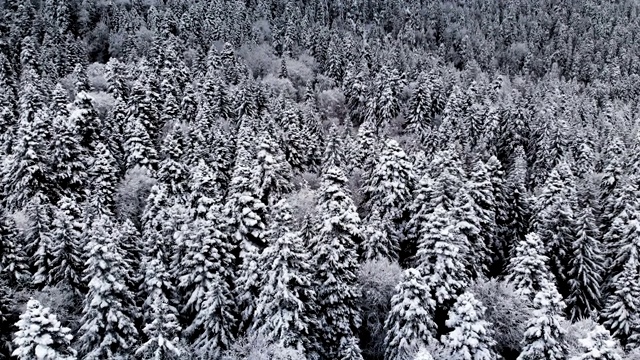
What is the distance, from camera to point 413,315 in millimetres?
31531

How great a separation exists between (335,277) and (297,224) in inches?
545

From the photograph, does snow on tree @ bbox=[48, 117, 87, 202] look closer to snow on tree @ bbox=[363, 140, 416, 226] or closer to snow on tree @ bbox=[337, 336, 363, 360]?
snow on tree @ bbox=[363, 140, 416, 226]

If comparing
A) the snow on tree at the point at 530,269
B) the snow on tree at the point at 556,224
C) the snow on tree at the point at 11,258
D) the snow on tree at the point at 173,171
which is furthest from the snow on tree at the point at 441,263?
the snow on tree at the point at 11,258

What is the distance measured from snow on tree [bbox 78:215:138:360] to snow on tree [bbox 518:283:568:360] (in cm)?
2288

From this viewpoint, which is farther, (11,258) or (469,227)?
(469,227)

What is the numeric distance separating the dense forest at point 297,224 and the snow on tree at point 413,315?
0.13 metres

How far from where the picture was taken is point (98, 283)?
2866cm

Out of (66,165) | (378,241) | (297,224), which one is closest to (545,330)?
(378,241)

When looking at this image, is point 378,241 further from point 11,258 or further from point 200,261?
point 11,258

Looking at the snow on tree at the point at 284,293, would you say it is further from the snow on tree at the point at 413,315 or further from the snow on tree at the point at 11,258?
the snow on tree at the point at 11,258

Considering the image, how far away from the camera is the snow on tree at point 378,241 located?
41.5 metres

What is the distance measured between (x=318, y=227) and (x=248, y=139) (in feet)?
67.4

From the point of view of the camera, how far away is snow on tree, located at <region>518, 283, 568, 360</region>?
95.1ft

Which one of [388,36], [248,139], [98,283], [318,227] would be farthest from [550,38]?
[98,283]
